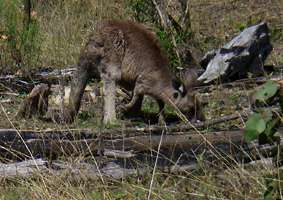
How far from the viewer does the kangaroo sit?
8500 millimetres

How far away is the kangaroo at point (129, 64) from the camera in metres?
8.50

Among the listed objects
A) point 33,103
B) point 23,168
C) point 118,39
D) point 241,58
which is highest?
point 118,39

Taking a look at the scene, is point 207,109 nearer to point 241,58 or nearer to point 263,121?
point 241,58

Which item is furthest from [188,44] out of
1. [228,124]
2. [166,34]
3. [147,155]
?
[147,155]

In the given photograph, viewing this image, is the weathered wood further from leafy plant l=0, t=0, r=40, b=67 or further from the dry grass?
leafy plant l=0, t=0, r=40, b=67

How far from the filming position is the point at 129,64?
858 cm

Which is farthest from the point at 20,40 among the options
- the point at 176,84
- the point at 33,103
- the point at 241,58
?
the point at 241,58

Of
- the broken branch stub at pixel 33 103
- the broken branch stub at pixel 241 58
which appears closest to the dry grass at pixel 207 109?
the broken branch stub at pixel 33 103

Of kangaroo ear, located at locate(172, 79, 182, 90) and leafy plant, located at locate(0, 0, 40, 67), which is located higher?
leafy plant, located at locate(0, 0, 40, 67)

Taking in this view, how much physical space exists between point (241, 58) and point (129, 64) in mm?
1818

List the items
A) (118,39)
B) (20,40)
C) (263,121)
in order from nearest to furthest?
(263,121)
(118,39)
(20,40)

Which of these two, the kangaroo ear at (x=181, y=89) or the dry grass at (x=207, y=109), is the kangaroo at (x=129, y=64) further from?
the dry grass at (x=207, y=109)

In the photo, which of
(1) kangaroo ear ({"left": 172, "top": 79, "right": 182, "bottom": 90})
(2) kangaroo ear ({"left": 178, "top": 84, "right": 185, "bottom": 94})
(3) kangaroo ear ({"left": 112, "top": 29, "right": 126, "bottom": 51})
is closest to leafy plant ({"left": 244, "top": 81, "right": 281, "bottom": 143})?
(2) kangaroo ear ({"left": 178, "top": 84, "right": 185, "bottom": 94})

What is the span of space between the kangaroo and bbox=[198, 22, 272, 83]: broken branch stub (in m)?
1.04
